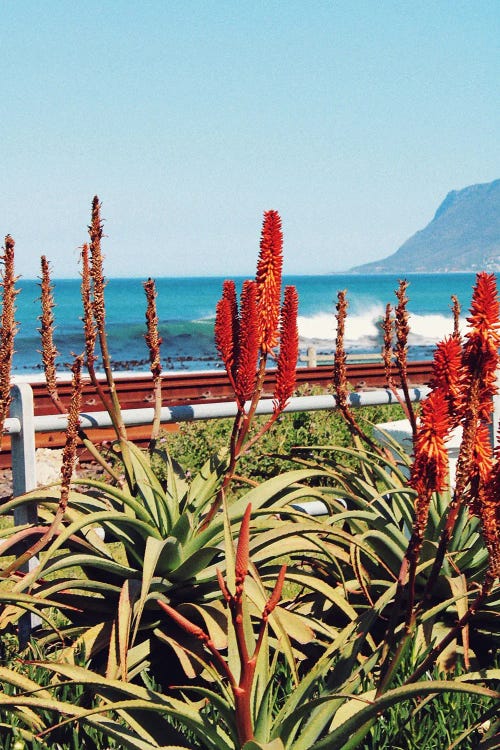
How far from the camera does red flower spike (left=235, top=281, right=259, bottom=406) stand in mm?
3338

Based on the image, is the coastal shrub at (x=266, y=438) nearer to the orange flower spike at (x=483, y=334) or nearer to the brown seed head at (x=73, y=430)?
the brown seed head at (x=73, y=430)

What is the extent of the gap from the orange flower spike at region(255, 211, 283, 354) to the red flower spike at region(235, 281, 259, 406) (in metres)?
→ 0.05

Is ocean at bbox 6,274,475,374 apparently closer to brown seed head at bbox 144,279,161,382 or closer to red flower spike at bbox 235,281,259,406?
brown seed head at bbox 144,279,161,382

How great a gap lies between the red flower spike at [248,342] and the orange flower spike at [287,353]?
0.16 meters

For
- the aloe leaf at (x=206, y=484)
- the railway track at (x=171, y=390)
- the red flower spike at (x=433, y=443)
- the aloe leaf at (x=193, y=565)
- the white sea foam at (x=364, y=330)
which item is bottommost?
the white sea foam at (x=364, y=330)

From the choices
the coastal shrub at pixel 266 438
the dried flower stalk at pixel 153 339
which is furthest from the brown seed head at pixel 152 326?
the coastal shrub at pixel 266 438

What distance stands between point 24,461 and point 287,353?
117 centimetres

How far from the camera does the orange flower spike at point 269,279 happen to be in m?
3.35

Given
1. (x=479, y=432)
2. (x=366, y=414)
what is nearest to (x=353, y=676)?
(x=479, y=432)

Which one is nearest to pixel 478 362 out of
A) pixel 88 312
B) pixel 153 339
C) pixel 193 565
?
pixel 193 565

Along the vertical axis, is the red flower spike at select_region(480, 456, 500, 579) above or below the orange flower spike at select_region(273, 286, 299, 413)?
below

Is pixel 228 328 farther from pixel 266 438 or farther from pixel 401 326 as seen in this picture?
pixel 266 438

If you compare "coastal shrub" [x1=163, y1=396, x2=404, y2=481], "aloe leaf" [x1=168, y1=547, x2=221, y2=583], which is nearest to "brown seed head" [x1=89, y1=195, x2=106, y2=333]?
"aloe leaf" [x1=168, y1=547, x2=221, y2=583]

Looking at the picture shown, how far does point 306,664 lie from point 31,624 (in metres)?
1.08
